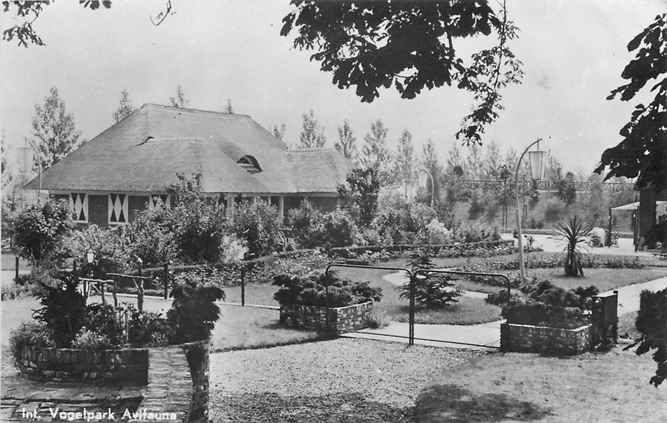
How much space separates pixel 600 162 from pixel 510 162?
160 ft

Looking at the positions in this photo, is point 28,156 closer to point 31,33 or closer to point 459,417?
point 31,33

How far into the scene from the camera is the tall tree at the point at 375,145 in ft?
128

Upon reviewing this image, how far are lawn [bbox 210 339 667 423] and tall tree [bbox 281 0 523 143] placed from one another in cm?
325

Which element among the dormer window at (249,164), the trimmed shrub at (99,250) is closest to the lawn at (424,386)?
the trimmed shrub at (99,250)

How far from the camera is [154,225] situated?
18281mm

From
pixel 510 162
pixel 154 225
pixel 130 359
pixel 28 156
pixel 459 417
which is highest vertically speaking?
pixel 510 162

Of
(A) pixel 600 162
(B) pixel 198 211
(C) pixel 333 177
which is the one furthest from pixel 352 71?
(C) pixel 333 177

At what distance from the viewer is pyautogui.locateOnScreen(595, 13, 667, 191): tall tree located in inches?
189

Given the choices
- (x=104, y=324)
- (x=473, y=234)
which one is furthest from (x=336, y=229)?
(x=104, y=324)

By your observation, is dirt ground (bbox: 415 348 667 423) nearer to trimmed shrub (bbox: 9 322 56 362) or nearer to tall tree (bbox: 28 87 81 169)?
trimmed shrub (bbox: 9 322 56 362)

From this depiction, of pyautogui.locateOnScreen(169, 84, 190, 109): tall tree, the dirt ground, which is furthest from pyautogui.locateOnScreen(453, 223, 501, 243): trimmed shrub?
the dirt ground

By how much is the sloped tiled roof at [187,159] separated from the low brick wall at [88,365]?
17090mm

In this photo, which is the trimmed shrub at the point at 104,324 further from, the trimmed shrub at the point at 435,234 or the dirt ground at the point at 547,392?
the trimmed shrub at the point at 435,234

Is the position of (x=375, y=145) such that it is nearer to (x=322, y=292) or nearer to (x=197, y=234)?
(x=197, y=234)
